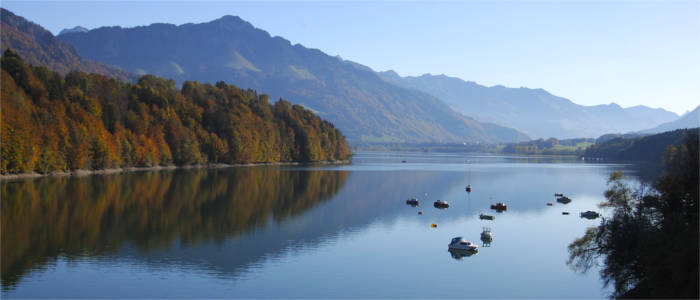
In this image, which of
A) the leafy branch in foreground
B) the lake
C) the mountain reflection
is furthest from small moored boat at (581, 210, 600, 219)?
the leafy branch in foreground

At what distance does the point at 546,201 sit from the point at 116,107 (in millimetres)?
106976

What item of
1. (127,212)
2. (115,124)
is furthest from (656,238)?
(115,124)

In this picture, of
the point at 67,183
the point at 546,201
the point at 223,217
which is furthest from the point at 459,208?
the point at 67,183

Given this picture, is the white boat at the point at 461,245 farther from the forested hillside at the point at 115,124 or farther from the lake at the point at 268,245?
the forested hillside at the point at 115,124

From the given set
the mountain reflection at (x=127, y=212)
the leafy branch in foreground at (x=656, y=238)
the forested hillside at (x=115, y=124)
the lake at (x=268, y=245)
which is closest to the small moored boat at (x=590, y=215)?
the lake at (x=268, y=245)

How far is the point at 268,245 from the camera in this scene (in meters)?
54.3

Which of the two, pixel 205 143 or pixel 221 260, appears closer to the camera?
pixel 221 260

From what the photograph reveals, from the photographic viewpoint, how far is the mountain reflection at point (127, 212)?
49.9 meters

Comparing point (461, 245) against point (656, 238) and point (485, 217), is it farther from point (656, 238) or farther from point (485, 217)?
point (485, 217)

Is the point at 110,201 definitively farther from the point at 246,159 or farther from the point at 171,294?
the point at 246,159

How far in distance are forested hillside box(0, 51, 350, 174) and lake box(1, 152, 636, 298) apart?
38.6 feet

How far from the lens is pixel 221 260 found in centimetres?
4709

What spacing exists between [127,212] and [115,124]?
3131 inches

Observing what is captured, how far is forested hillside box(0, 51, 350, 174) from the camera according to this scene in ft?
353
